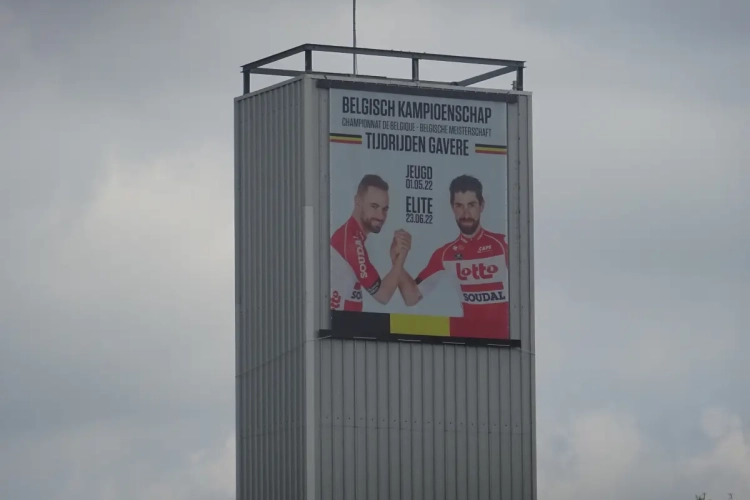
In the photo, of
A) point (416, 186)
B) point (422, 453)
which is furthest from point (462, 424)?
point (416, 186)

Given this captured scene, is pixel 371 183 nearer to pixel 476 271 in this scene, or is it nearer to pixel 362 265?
pixel 362 265

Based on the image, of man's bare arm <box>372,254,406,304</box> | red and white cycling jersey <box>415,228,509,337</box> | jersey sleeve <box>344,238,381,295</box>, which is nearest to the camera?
jersey sleeve <box>344,238,381,295</box>

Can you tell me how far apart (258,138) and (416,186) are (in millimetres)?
4655

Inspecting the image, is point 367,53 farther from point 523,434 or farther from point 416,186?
point 523,434

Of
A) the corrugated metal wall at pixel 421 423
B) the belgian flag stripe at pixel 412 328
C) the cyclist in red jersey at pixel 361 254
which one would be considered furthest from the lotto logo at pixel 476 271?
the corrugated metal wall at pixel 421 423

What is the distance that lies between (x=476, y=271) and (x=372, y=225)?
3.26 m

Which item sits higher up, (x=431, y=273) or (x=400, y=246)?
(x=400, y=246)

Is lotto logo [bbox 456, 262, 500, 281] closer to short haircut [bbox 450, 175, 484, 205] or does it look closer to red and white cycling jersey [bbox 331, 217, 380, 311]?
short haircut [bbox 450, 175, 484, 205]

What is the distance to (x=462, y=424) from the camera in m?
76.6

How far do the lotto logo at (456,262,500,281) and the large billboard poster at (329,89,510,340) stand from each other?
27mm

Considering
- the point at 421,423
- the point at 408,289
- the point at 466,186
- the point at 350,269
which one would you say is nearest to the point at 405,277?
the point at 408,289

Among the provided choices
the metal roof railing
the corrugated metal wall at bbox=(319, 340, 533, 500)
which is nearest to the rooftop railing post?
the metal roof railing

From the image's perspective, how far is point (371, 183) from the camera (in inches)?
2992

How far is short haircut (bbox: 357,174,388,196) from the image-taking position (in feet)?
249
